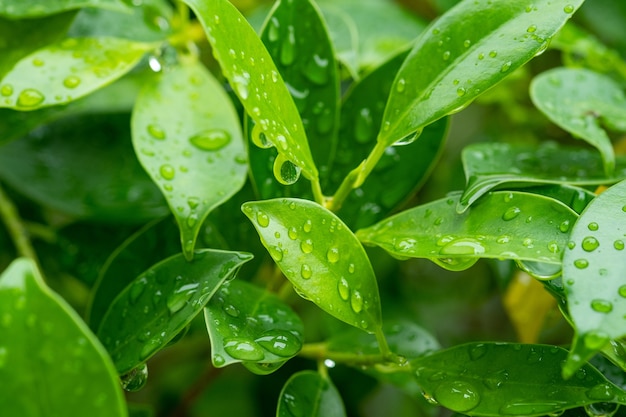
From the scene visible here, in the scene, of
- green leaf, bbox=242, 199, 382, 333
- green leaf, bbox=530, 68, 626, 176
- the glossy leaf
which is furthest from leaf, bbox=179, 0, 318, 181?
green leaf, bbox=530, 68, 626, 176

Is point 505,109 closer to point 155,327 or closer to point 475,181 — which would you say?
point 475,181

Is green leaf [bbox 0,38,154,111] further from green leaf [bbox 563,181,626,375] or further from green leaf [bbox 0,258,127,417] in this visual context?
green leaf [bbox 563,181,626,375]

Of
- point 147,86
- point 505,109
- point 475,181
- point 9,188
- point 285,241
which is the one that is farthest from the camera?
point 505,109

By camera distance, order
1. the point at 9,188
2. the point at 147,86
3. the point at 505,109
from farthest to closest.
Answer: the point at 505,109 < the point at 9,188 < the point at 147,86

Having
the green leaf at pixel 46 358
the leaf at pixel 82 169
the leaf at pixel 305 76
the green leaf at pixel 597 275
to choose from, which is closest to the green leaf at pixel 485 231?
the green leaf at pixel 597 275

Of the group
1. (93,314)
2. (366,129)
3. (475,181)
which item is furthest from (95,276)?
(475,181)

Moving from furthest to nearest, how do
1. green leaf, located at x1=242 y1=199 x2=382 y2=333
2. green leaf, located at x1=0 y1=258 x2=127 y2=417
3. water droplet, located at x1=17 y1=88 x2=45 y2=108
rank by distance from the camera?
water droplet, located at x1=17 y1=88 x2=45 y2=108 → green leaf, located at x1=242 y1=199 x2=382 y2=333 → green leaf, located at x1=0 y1=258 x2=127 y2=417

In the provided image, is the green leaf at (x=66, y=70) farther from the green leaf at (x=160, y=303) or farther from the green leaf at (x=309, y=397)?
the green leaf at (x=309, y=397)
